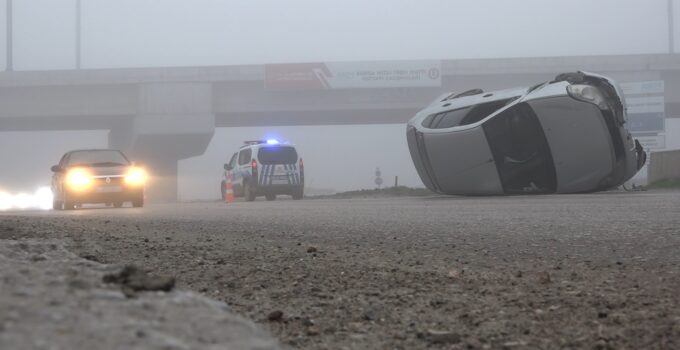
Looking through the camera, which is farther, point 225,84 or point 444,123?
point 225,84

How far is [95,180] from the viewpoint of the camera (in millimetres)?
16297

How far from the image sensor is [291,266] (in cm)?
402

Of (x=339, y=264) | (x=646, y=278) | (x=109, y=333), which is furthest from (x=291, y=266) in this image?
(x=109, y=333)

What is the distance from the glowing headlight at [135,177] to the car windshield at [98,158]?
1.37 feet

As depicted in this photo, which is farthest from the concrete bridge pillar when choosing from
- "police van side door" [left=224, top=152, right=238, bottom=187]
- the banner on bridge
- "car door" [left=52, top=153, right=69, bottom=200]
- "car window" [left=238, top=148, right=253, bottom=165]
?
"car door" [left=52, top=153, right=69, bottom=200]

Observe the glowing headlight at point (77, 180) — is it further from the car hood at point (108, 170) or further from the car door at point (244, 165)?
the car door at point (244, 165)

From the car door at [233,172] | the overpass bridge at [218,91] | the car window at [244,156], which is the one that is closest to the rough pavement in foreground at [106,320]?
the car window at [244,156]

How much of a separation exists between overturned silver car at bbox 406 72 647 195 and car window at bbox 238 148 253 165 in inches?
312

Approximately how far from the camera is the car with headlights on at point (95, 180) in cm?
1619

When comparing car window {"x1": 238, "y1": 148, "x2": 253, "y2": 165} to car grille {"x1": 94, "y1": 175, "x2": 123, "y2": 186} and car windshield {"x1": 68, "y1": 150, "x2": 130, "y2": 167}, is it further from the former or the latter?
car grille {"x1": 94, "y1": 175, "x2": 123, "y2": 186}

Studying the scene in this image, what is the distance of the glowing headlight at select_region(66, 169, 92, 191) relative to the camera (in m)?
16.2

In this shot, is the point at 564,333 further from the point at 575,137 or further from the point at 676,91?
the point at 676,91

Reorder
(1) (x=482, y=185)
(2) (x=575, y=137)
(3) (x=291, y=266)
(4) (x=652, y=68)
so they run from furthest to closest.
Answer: (4) (x=652, y=68), (1) (x=482, y=185), (2) (x=575, y=137), (3) (x=291, y=266)

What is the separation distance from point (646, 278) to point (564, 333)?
48.8 inches
